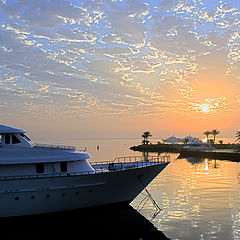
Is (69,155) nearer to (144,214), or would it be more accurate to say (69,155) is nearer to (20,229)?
(20,229)

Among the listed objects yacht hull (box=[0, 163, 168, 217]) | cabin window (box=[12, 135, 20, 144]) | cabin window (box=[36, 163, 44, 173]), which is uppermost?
cabin window (box=[12, 135, 20, 144])

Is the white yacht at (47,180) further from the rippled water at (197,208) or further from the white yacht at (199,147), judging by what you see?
the white yacht at (199,147)

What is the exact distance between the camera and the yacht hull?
17562 mm

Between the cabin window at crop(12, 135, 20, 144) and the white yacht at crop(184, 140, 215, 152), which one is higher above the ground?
the cabin window at crop(12, 135, 20, 144)

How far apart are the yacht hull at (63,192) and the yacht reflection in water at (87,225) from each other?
1.85ft

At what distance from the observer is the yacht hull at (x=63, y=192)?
17.6 m

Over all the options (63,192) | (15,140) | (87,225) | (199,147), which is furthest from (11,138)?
(199,147)

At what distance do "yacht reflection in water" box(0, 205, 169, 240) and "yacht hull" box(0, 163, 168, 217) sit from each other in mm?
565

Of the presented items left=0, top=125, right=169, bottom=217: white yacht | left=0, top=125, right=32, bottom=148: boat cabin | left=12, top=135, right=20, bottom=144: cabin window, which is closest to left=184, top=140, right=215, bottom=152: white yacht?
left=0, top=125, right=169, bottom=217: white yacht

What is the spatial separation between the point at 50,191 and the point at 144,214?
7107 millimetres

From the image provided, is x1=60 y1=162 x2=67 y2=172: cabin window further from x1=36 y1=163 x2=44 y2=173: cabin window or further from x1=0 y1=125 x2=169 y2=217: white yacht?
x1=36 y1=163 x2=44 y2=173: cabin window

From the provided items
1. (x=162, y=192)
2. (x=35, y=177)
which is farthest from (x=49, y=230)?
(x=162, y=192)

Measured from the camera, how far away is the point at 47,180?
17.9 meters

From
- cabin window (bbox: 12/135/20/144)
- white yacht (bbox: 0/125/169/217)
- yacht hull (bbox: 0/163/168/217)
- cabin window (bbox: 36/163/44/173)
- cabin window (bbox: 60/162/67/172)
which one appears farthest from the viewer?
cabin window (bbox: 12/135/20/144)
